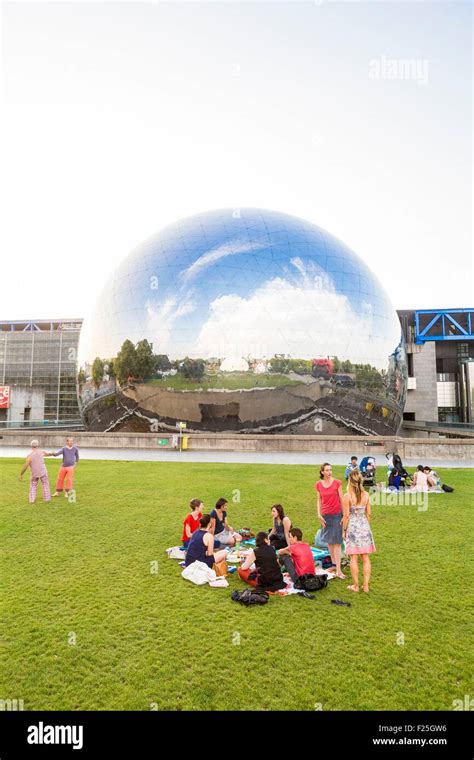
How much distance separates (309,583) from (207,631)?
1683 millimetres

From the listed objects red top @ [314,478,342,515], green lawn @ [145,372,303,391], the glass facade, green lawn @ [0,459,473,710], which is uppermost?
the glass facade

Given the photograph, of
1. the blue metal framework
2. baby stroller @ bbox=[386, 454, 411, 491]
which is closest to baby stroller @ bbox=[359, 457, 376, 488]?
baby stroller @ bbox=[386, 454, 411, 491]

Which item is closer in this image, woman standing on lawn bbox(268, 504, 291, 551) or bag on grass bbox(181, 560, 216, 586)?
bag on grass bbox(181, 560, 216, 586)

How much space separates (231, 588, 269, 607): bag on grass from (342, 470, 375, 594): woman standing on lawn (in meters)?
1.20

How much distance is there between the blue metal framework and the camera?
43.1 metres

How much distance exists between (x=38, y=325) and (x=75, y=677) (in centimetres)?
5893

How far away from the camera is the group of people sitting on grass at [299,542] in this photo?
19.6ft

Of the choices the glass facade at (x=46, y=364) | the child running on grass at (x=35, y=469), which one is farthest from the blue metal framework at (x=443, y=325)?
the child running on grass at (x=35, y=469)

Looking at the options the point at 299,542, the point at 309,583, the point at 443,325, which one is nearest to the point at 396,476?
the point at 299,542

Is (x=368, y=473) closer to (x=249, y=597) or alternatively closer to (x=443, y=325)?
(x=249, y=597)

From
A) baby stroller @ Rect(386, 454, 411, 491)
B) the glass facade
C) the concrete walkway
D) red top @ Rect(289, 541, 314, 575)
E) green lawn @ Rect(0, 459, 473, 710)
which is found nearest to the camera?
green lawn @ Rect(0, 459, 473, 710)

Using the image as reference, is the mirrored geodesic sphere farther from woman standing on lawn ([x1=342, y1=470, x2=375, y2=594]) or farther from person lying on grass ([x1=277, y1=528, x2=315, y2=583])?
woman standing on lawn ([x1=342, y1=470, x2=375, y2=594])

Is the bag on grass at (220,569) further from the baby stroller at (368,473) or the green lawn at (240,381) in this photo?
the green lawn at (240,381)
